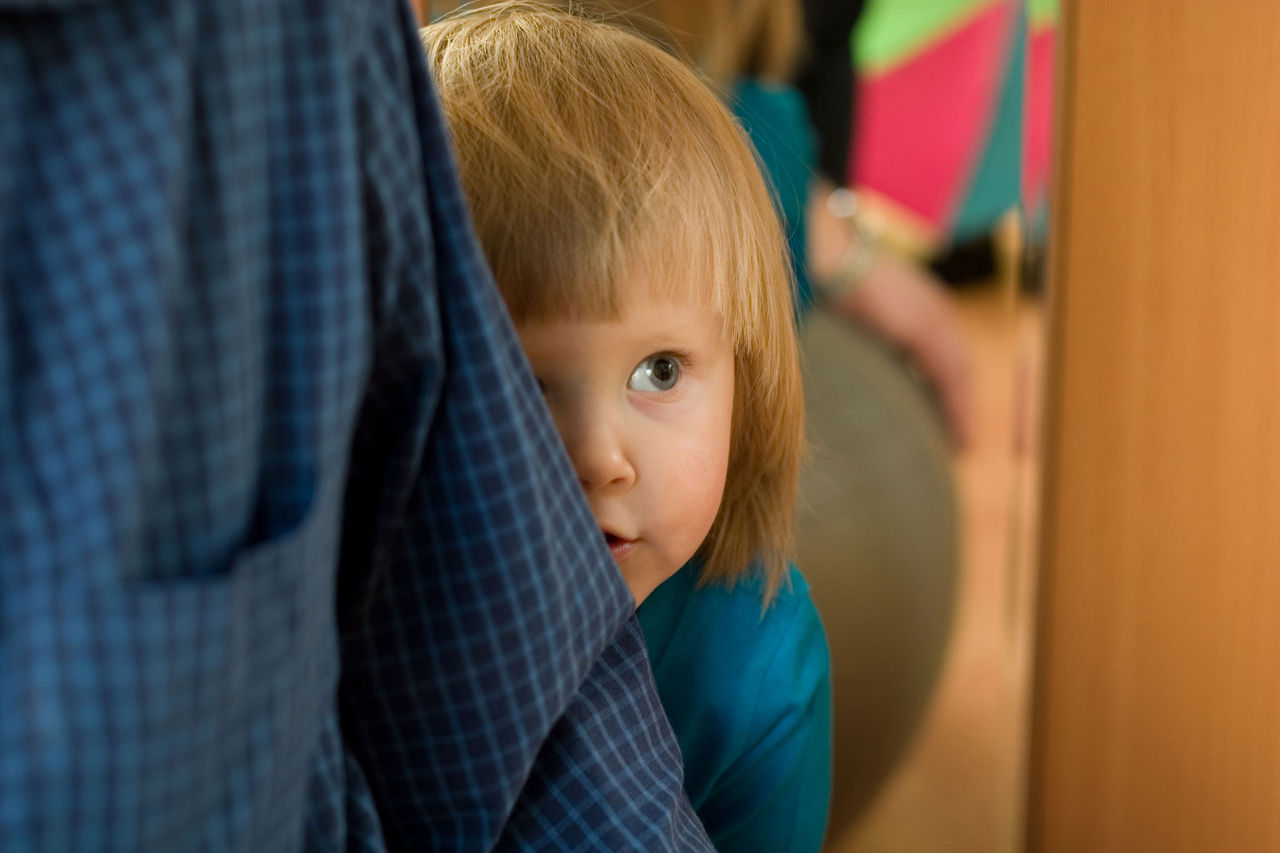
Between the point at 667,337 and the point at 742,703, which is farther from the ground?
the point at 667,337

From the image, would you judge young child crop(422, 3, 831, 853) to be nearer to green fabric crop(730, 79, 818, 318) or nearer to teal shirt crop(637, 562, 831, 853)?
teal shirt crop(637, 562, 831, 853)

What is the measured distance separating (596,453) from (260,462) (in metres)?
0.24

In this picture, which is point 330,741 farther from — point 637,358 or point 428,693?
point 637,358

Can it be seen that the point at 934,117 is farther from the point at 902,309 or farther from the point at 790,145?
the point at 790,145

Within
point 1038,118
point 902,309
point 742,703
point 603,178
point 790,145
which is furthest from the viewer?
point 902,309

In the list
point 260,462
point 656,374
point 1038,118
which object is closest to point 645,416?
point 656,374

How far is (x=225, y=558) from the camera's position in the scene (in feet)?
1.14

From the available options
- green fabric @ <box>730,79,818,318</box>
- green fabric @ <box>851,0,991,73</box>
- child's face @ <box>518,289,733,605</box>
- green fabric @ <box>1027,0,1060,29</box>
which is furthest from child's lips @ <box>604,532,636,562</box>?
green fabric @ <box>851,0,991,73</box>

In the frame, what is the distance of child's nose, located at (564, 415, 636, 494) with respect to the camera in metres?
0.58

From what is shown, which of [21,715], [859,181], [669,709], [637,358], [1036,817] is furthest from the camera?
[859,181]

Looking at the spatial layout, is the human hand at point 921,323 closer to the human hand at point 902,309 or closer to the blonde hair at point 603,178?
the human hand at point 902,309

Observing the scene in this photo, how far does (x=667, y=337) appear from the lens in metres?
0.61

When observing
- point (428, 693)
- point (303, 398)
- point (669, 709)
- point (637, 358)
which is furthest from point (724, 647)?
point (303, 398)

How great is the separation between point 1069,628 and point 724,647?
476 mm
